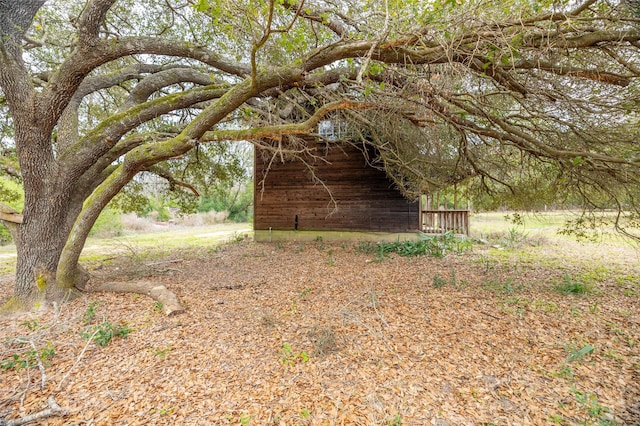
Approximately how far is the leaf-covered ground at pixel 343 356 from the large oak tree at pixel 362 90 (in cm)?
177

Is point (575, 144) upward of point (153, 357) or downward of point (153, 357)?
upward

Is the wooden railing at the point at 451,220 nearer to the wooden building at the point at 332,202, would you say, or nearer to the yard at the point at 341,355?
the wooden building at the point at 332,202

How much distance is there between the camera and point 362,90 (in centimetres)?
445

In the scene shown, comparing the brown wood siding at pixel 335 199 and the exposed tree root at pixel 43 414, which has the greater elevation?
the brown wood siding at pixel 335 199

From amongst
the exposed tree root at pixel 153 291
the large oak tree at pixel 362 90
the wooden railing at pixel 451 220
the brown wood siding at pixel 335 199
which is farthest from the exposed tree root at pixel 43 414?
the wooden railing at pixel 451 220

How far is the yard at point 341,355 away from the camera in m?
2.33

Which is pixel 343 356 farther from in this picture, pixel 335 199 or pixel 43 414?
pixel 335 199

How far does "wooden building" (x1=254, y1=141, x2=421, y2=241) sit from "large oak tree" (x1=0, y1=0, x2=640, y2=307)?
4.32 meters

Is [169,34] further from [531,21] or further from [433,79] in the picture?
[531,21]

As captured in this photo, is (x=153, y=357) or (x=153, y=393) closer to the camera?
(x=153, y=393)

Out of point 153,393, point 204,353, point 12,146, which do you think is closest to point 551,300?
point 204,353

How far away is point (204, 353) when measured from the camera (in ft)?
10.4

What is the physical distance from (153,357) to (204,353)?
53 centimetres

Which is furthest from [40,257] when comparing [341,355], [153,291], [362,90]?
[362,90]
